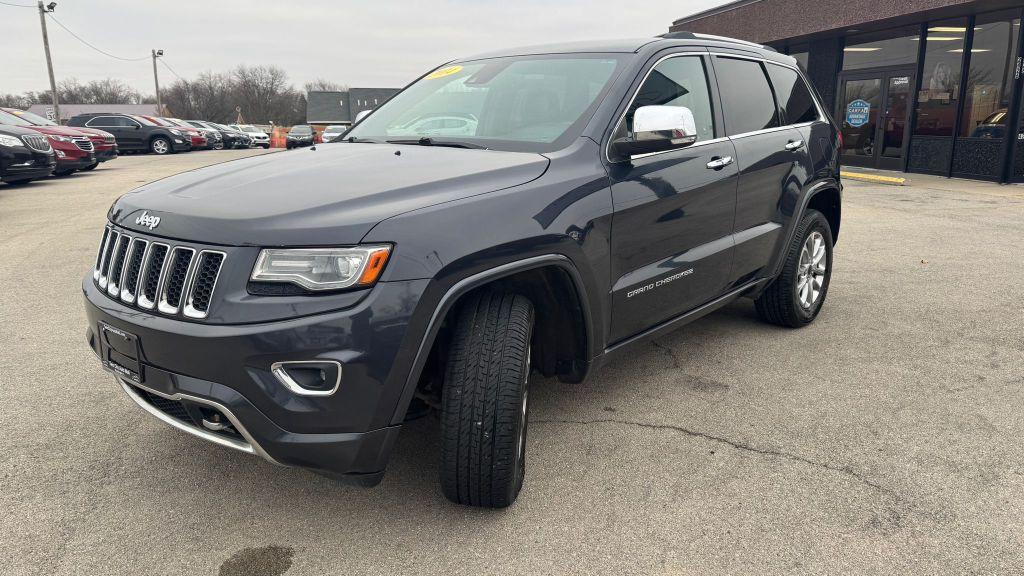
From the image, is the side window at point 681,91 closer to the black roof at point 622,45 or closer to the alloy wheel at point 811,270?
the black roof at point 622,45

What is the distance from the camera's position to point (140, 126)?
26875 mm

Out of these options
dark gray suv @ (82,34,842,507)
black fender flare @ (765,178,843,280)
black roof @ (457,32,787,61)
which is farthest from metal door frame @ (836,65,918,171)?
dark gray suv @ (82,34,842,507)

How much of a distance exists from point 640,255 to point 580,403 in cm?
88

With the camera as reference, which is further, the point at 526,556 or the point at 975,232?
the point at 975,232

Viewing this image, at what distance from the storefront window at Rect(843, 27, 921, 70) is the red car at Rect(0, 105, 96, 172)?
17546 millimetres

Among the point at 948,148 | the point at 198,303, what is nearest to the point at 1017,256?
the point at 198,303

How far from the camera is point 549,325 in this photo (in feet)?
9.48

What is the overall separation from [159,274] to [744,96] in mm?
3125

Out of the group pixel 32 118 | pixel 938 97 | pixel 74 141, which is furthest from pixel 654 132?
pixel 32 118

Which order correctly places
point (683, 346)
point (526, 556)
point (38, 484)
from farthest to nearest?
point (683, 346) < point (38, 484) < point (526, 556)

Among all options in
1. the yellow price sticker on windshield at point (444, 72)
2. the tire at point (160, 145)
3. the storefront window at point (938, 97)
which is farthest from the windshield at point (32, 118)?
the storefront window at point (938, 97)

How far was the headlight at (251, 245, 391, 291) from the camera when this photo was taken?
83.0 inches

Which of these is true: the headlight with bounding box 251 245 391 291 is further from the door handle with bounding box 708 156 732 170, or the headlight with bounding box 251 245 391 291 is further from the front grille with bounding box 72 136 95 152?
the front grille with bounding box 72 136 95 152

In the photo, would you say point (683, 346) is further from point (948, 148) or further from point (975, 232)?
point (948, 148)
